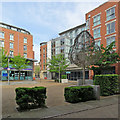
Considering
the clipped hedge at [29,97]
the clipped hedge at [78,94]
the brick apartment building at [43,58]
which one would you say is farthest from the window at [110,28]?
the brick apartment building at [43,58]

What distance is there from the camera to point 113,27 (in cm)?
2850

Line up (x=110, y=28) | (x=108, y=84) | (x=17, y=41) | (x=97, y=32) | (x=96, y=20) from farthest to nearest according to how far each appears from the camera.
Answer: (x=17, y=41)
(x=96, y=20)
(x=97, y=32)
(x=110, y=28)
(x=108, y=84)

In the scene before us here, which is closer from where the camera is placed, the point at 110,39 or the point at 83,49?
the point at 83,49

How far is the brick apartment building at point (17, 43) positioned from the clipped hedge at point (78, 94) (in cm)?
2967

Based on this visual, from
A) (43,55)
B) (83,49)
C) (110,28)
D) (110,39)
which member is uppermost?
(110,28)

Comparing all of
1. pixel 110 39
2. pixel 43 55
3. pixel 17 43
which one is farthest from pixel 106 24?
pixel 43 55

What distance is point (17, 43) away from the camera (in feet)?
139

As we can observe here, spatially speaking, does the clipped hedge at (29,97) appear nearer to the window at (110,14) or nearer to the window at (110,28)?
the window at (110,28)

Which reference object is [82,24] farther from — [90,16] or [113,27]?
[113,27]

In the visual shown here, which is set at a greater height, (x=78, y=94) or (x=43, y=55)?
(x=43, y=55)

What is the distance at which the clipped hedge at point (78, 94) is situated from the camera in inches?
306

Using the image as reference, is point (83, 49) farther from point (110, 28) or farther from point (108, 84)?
point (110, 28)

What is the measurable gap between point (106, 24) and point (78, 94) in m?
26.0

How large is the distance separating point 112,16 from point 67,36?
2303 centimetres
